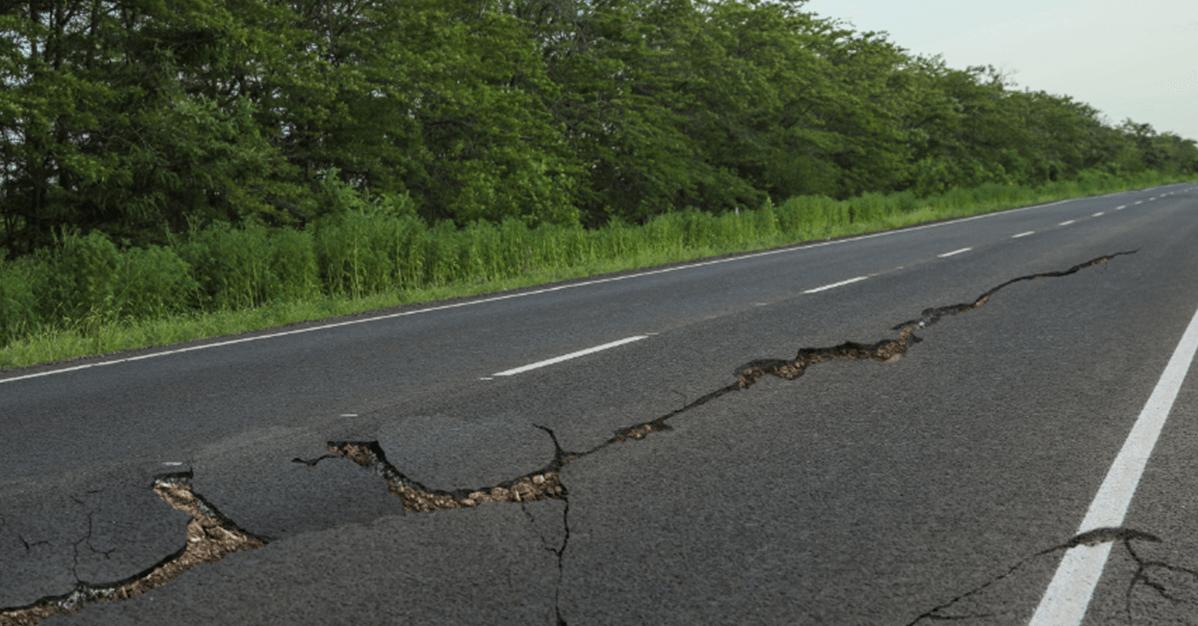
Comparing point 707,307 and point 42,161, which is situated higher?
point 42,161

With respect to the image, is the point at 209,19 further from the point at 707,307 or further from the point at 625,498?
the point at 625,498

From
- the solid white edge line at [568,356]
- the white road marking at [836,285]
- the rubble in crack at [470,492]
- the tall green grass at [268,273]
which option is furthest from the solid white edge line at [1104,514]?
the tall green grass at [268,273]

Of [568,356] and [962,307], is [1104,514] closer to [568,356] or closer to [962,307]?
[568,356]

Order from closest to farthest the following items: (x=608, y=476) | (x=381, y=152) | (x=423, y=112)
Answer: (x=608, y=476)
(x=381, y=152)
(x=423, y=112)

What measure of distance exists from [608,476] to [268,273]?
9702 millimetres

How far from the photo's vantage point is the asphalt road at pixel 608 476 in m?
3.07

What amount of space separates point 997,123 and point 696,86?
112 ft

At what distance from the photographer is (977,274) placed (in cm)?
1208

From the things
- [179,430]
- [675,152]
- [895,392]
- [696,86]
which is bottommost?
[895,392]

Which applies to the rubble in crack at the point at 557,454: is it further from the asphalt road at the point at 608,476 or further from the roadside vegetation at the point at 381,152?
the roadside vegetation at the point at 381,152

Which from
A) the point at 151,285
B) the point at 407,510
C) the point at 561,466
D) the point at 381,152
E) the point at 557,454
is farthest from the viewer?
the point at 381,152

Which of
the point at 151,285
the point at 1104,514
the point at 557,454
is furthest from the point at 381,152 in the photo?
the point at 1104,514

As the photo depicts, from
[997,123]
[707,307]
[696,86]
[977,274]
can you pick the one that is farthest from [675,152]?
[997,123]

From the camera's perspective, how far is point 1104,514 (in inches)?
144
